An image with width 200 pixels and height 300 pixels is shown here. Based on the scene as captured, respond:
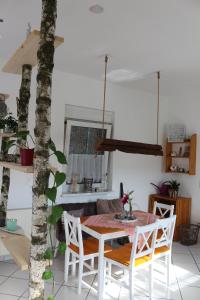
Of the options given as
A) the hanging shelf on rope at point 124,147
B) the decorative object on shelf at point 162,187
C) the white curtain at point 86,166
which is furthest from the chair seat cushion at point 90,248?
the decorative object on shelf at point 162,187

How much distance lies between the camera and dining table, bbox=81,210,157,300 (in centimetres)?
289

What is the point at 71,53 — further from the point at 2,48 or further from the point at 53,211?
the point at 53,211

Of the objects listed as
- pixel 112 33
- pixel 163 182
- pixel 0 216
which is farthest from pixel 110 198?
pixel 112 33

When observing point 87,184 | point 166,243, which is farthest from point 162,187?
point 166,243

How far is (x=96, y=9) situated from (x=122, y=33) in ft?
1.75

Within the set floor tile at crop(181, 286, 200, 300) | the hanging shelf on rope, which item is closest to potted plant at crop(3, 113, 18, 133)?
the hanging shelf on rope

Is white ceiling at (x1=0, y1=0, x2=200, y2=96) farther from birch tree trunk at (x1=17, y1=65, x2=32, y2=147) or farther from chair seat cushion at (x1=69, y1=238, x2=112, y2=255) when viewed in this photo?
chair seat cushion at (x1=69, y1=238, x2=112, y2=255)

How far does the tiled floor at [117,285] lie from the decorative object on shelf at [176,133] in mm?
2281

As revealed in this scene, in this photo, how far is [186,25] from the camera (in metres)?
2.64

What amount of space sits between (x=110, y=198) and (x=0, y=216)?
2.54 metres

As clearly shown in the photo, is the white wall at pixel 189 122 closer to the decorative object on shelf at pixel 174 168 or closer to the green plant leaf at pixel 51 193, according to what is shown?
the decorative object on shelf at pixel 174 168

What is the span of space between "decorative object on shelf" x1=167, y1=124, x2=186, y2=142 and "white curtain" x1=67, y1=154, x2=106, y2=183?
4.74 feet

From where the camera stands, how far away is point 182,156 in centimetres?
526

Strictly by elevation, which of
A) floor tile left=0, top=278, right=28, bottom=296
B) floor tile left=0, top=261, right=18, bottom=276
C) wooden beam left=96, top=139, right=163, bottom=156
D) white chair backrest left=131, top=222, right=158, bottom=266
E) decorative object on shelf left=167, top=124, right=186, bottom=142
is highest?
decorative object on shelf left=167, top=124, right=186, bottom=142
